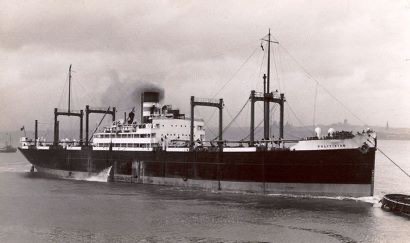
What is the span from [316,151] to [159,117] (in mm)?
20654

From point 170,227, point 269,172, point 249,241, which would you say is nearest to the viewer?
point 249,241

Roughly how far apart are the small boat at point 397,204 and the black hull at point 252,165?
7.38ft

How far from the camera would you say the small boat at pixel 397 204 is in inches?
1200

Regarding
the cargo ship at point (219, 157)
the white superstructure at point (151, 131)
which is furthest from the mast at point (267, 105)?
the white superstructure at point (151, 131)

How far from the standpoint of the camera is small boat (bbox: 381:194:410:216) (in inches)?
1200

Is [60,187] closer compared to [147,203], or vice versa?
[147,203]

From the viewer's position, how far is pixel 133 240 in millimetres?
23547

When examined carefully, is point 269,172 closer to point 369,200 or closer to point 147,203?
point 369,200

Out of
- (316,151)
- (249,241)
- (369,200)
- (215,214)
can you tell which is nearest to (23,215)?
(215,214)

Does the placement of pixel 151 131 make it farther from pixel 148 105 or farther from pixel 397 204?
pixel 397 204

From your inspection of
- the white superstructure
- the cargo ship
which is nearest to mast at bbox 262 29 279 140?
the cargo ship

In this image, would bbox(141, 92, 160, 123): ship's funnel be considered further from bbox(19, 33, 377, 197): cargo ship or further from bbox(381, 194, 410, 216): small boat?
bbox(381, 194, 410, 216): small boat

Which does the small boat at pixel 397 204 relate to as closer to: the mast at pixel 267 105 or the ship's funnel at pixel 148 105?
the mast at pixel 267 105

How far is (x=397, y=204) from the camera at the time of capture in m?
31.1
